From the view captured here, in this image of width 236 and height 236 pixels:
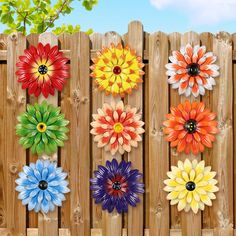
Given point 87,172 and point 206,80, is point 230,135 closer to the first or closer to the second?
point 206,80

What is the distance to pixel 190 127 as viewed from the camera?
435cm

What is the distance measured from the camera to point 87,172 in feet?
14.4

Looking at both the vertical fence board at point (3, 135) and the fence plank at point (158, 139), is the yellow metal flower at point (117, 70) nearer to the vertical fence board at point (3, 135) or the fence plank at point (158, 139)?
the fence plank at point (158, 139)

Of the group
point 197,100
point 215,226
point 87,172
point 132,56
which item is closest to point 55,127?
point 87,172

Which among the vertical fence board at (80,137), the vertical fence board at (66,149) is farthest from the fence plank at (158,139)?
the vertical fence board at (66,149)

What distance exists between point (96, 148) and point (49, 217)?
700 millimetres

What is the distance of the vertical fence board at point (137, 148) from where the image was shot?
4336 millimetres

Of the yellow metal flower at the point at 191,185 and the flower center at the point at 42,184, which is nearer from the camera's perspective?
the yellow metal flower at the point at 191,185

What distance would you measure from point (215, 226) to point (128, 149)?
97 cm

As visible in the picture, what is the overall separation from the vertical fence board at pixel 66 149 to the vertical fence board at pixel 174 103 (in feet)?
2.74

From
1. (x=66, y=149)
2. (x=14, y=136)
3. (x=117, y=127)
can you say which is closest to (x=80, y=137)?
(x=66, y=149)

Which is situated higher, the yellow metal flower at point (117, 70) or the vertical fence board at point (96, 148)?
the yellow metal flower at point (117, 70)

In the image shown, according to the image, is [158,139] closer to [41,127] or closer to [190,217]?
[190,217]

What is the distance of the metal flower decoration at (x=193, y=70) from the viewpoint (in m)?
4.34
